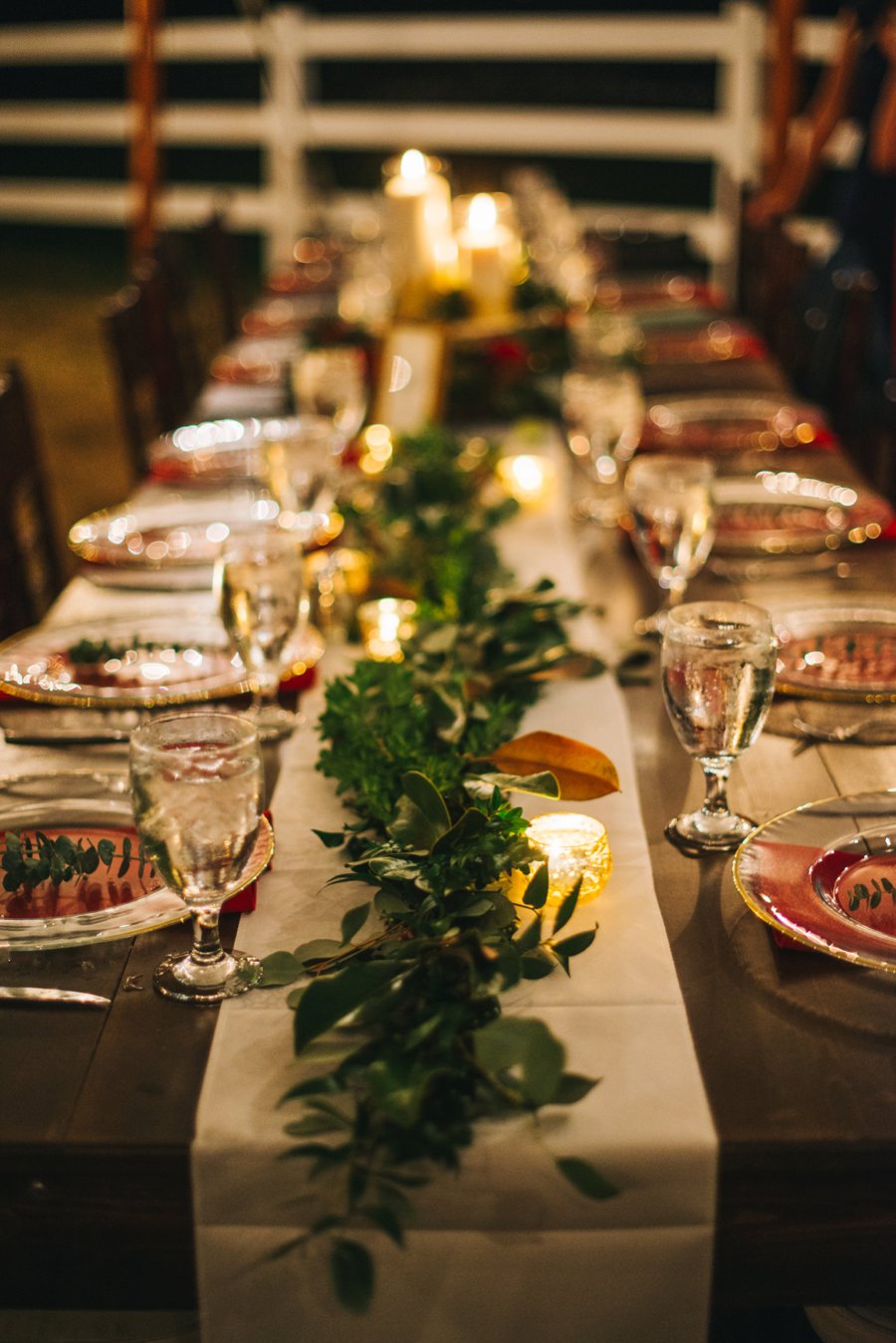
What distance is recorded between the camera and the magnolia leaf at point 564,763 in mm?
1060

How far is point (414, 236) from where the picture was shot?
272 centimetres

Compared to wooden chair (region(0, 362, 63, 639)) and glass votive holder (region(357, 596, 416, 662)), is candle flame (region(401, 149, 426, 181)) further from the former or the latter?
glass votive holder (region(357, 596, 416, 662))

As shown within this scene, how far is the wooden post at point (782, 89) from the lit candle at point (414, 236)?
9.83ft

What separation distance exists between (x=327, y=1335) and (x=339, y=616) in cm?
91

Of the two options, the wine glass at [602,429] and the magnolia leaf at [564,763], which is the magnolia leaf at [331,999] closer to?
the magnolia leaf at [564,763]

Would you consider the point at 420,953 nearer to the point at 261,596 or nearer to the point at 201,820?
the point at 201,820

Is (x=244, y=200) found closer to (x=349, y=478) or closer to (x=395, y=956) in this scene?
(x=349, y=478)

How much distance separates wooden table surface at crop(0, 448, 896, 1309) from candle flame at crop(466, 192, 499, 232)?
6.90 ft

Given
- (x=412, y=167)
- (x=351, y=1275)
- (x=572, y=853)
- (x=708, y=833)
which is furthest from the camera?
(x=412, y=167)

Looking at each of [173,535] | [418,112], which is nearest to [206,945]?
[173,535]

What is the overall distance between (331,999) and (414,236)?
215 centimetres

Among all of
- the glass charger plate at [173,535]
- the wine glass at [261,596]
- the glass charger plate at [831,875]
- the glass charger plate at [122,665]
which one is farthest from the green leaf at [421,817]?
the glass charger plate at [173,535]

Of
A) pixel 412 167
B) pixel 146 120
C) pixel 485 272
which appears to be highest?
pixel 146 120

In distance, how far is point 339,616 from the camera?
1.59m
